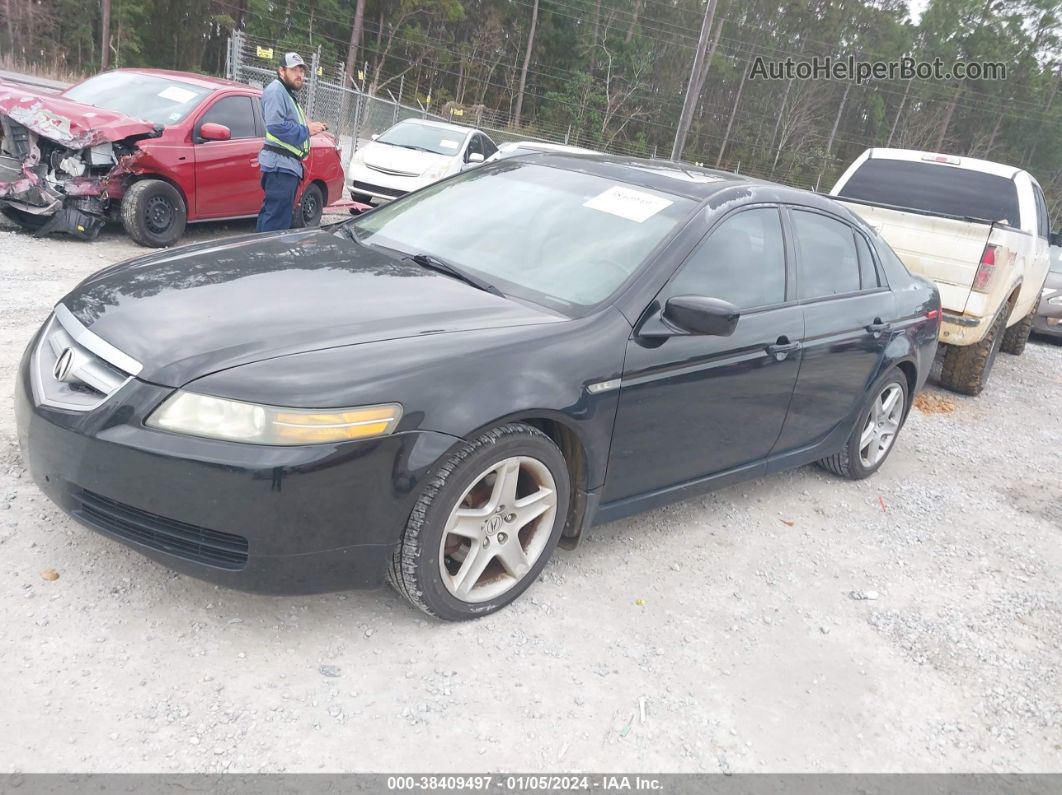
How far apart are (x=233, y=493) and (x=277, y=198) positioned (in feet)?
16.1

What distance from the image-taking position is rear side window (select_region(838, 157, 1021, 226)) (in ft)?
24.7

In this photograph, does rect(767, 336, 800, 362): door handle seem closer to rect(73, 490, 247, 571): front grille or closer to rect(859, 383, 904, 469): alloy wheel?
rect(859, 383, 904, 469): alloy wheel

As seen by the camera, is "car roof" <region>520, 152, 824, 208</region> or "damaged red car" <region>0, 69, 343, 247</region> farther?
"damaged red car" <region>0, 69, 343, 247</region>

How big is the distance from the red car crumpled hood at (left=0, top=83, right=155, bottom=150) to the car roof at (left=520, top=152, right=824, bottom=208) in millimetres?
4754

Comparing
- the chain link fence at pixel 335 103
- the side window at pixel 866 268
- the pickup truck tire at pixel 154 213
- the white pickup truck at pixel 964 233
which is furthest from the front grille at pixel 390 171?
the side window at pixel 866 268

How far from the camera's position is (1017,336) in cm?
995

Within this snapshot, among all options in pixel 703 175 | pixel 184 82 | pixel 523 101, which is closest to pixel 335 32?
pixel 523 101

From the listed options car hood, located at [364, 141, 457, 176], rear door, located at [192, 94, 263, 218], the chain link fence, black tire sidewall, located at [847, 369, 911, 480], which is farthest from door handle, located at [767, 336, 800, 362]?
the chain link fence

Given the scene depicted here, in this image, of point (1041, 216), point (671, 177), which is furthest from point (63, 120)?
point (1041, 216)

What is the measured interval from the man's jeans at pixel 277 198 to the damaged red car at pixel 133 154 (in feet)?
4.78

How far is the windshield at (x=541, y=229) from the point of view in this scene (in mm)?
3168

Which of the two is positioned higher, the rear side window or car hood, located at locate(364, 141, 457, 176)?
the rear side window

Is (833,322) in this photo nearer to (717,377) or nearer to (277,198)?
(717,377)
